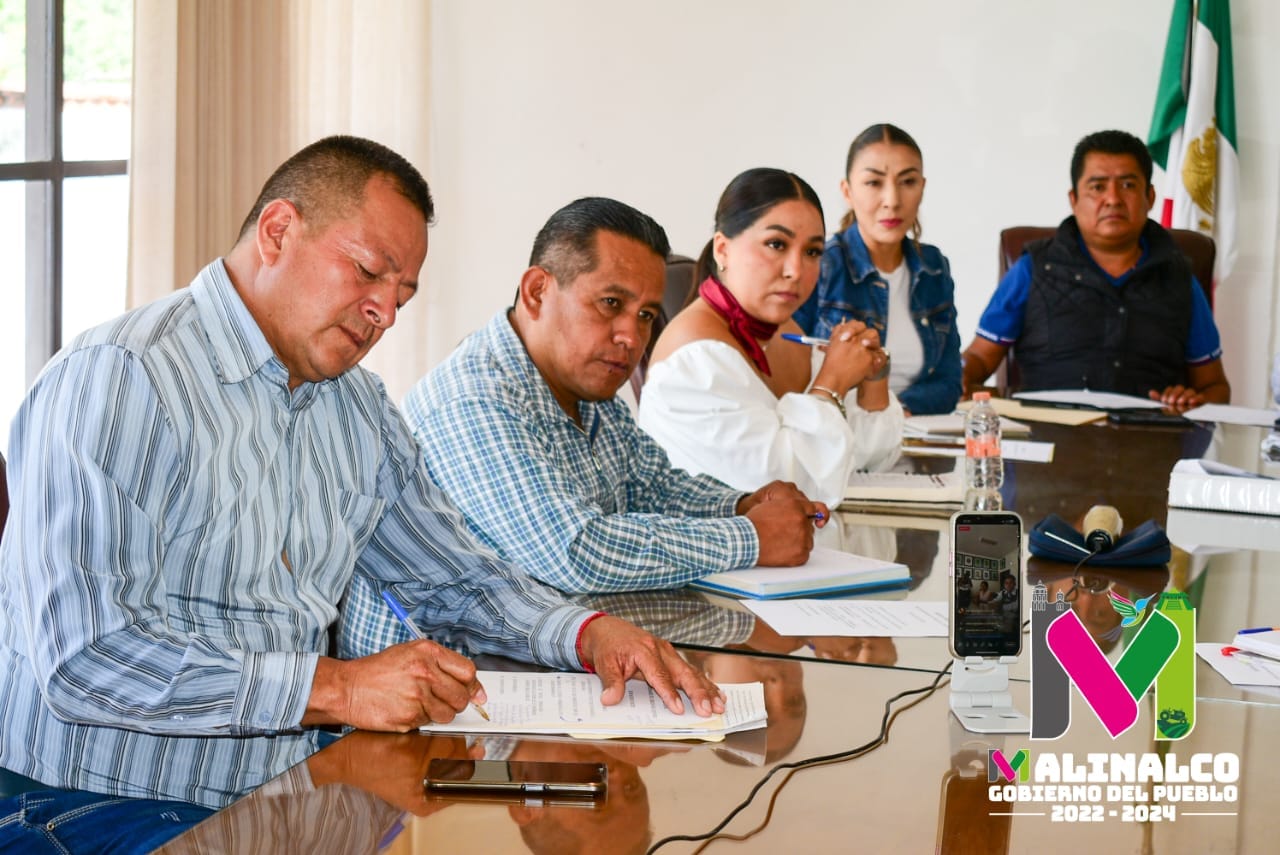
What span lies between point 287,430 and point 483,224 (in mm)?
4145

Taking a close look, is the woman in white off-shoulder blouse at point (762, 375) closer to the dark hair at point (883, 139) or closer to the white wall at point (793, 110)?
the dark hair at point (883, 139)

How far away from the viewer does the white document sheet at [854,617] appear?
1551mm

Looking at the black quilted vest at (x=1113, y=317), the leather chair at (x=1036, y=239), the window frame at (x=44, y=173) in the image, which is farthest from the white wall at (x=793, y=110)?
the window frame at (x=44, y=173)

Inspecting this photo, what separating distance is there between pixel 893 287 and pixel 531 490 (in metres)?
2.24

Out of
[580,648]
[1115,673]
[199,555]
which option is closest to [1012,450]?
[1115,673]

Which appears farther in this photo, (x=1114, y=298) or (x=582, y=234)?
Result: (x=1114, y=298)

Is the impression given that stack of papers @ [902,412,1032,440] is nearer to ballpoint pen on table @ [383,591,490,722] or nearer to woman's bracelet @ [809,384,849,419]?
woman's bracelet @ [809,384,849,419]

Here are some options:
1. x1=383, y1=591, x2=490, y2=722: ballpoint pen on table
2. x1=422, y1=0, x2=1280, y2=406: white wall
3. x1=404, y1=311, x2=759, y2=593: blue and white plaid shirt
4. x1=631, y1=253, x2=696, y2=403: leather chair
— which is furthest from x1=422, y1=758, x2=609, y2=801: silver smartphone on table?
x1=422, y1=0, x2=1280, y2=406: white wall

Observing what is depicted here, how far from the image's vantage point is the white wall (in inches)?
199

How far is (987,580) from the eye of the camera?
1202mm

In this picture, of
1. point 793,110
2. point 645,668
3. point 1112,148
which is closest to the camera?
point 645,668

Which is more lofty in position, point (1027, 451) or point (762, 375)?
point (762, 375)

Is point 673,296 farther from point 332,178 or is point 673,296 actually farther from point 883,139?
point 332,178

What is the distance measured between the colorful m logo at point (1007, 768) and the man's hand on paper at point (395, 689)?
1.53 feet
